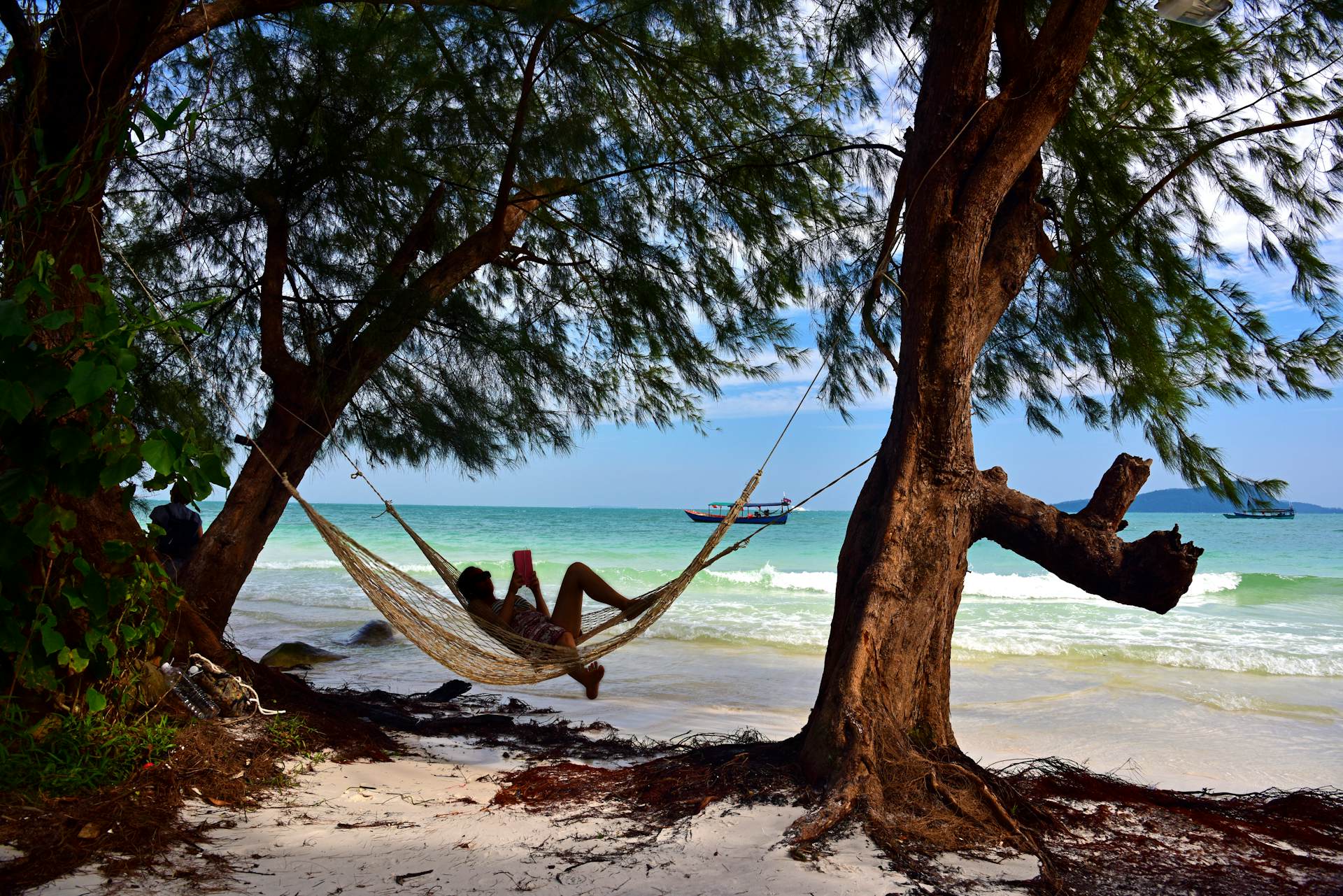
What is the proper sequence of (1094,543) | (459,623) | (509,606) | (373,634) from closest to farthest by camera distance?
(1094,543) → (459,623) → (509,606) → (373,634)

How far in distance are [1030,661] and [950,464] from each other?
13.4 ft

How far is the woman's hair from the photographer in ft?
10.7

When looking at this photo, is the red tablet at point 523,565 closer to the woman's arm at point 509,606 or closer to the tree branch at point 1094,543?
the woman's arm at point 509,606

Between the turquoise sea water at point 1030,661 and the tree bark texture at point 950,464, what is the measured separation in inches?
53.9

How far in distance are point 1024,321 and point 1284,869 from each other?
2106 millimetres

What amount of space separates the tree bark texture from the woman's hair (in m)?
1.49

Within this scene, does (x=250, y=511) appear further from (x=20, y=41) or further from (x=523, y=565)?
→ (x=20, y=41)

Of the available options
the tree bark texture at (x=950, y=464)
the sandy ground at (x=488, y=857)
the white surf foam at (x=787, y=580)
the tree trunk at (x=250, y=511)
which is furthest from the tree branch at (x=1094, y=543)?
the white surf foam at (x=787, y=580)

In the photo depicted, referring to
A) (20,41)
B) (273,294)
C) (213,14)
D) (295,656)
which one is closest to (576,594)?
(273,294)

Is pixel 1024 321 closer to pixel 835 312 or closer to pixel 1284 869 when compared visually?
pixel 835 312

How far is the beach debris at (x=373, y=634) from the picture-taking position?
6277 mm

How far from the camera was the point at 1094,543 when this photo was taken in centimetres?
233

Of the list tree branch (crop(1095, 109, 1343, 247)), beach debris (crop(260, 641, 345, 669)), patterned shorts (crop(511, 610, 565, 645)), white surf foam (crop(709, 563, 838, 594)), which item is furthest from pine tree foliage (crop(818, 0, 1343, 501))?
white surf foam (crop(709, 563, 838, 594))

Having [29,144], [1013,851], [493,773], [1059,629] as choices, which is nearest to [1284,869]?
[1013,851]
